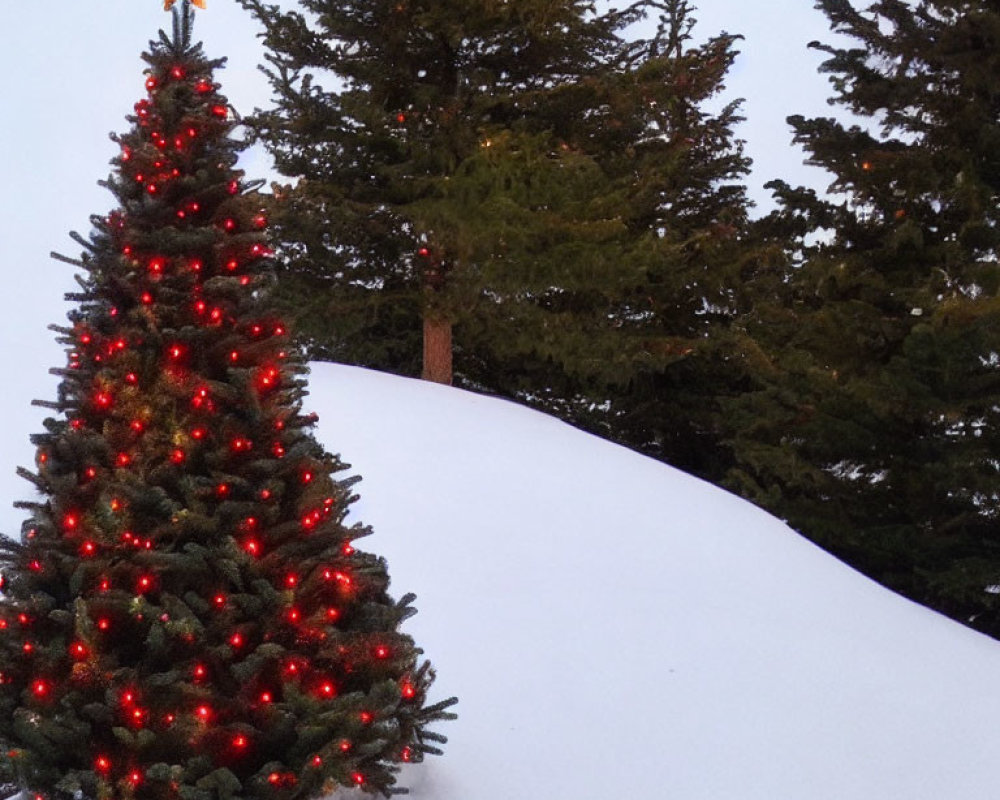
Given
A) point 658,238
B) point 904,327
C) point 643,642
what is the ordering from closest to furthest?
point 643,642
point 904,327
point 658,238

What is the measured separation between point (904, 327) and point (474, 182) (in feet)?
16.8

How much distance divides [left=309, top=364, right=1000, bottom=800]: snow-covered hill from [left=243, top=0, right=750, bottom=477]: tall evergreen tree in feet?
13.8

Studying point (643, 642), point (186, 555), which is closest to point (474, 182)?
point (643, 642)

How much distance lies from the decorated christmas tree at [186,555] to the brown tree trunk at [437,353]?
8878 millimetres

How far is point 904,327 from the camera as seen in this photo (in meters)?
9.82

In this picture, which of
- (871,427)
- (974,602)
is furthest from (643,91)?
(974,602)

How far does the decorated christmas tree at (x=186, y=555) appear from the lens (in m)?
2.62

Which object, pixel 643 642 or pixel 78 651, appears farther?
pixel 643 642

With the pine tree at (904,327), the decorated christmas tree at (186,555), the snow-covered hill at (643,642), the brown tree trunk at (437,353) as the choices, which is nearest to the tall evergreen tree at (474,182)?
the brown tree trunk at (437,353)

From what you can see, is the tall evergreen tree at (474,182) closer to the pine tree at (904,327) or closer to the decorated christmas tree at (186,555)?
the pine tree at (904,327)

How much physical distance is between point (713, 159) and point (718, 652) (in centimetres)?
1264

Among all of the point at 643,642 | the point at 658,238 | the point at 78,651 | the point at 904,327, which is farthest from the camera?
the point at 658,238

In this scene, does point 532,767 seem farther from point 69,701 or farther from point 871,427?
point 871,427

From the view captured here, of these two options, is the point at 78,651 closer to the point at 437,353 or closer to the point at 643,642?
the point at 643,642
